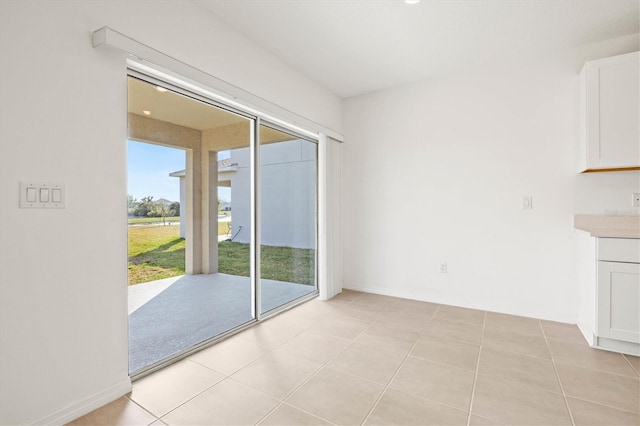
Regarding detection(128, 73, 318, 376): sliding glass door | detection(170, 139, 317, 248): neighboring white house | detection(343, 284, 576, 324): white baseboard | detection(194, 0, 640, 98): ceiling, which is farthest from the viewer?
detection(343, 284, 576, 324): white baseboard

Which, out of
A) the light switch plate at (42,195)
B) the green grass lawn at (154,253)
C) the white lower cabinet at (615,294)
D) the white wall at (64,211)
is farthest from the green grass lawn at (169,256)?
the white lower cabinet at (615,294)

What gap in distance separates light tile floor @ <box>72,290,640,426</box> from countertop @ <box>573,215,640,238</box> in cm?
96

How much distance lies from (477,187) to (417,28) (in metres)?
1.79

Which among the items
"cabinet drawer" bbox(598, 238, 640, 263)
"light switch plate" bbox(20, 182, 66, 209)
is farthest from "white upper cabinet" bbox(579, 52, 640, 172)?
"light switch plate" bbox(20, 182, 66, 209)

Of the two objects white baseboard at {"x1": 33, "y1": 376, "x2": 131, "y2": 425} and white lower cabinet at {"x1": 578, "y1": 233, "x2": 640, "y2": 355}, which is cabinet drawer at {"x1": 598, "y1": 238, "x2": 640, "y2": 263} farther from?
white baseboard at {"x1": 33, "y1": 376, "x2": 131, "y2": 425}

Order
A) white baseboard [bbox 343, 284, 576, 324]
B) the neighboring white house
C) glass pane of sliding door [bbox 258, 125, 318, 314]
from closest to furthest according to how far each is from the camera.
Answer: the neighboring white house
white baseboard [bbox 343, 284, 576, 324]
glass pane of sliding door [bbox 258, 125, 318, 314]

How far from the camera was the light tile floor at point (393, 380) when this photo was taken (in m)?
1.62

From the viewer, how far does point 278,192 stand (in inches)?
133

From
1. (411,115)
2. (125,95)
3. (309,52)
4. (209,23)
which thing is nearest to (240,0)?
(209,23)

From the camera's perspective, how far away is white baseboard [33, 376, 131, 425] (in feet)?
5.00

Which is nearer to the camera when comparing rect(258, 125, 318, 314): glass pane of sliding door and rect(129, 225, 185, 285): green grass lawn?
rect(129, 225, 185, 285): green grass lawn

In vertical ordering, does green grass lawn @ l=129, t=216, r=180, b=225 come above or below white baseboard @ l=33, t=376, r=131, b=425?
above

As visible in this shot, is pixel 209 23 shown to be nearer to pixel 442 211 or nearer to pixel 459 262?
pixel 442 211

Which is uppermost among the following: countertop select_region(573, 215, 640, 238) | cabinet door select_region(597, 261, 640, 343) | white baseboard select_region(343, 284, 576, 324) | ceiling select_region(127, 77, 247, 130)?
ceiling select_region(127, 77, 247, 130)
